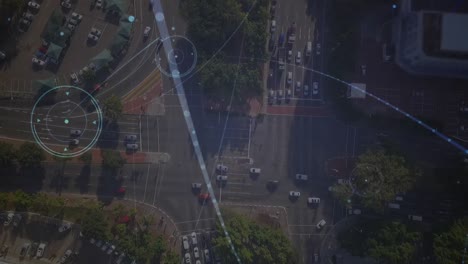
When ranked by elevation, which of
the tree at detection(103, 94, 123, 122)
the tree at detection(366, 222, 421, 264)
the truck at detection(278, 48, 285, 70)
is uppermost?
the truck at detection(278, 48, 285, 70)

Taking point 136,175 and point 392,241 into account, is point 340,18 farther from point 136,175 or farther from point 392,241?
point 136,175

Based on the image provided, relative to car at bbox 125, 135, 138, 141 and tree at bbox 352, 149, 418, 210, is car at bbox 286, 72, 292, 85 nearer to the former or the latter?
tree at bbox 352, 149, 418, 210

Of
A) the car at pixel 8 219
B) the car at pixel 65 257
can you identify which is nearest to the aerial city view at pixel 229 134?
the car at pixel 65 257

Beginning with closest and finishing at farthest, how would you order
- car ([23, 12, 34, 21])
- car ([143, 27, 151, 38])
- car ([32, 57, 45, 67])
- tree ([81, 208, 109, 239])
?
tree ([81, 208, 109, 239]) → car ([32, 57, 45, 67]) → car ([23, 12, 34, 21]) → car ([143, 27, 151, 38])

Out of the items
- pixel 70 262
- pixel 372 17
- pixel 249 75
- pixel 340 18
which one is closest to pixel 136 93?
pixel 249 75

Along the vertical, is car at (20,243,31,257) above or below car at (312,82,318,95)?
below

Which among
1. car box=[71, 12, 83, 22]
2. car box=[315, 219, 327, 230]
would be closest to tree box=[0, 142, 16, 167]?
car box=[71, 12, 83, 22]
